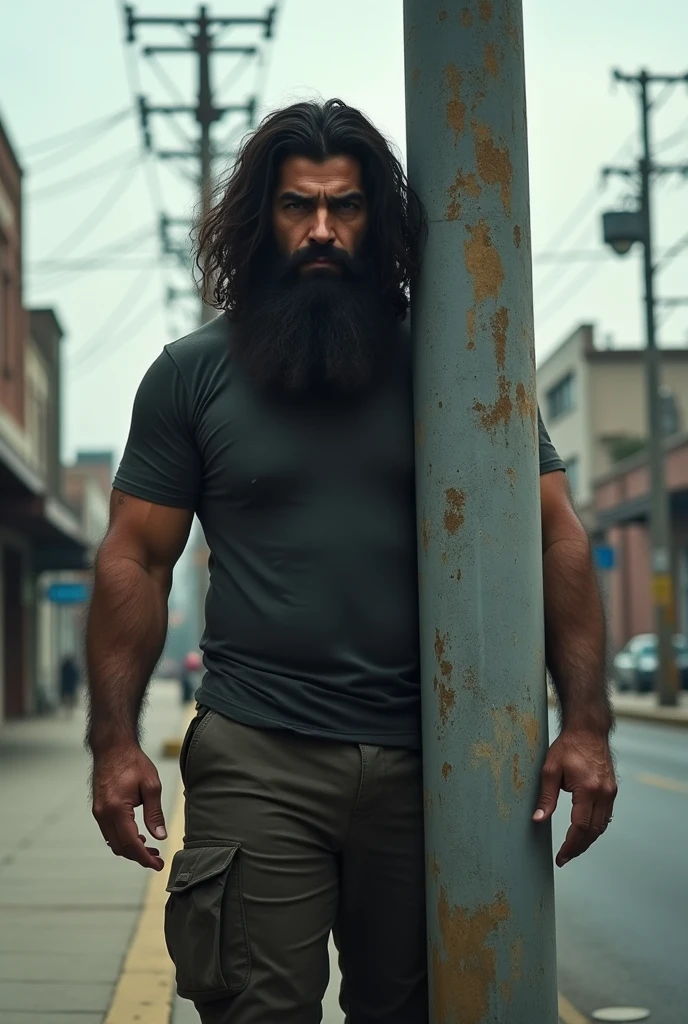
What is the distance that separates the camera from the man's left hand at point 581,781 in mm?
2697

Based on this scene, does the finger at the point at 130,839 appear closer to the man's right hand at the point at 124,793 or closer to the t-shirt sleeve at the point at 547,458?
the man's right hand at the point at 124,793

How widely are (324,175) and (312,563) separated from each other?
0.73 m

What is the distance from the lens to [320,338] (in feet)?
9.61

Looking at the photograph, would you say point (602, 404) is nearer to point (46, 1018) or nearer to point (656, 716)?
point (656, 716)

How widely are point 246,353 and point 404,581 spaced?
0.51m

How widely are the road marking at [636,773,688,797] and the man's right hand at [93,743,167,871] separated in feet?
36.7

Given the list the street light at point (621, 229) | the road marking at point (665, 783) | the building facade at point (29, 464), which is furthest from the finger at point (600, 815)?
the street light at point (621, 229)

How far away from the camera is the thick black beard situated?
292 centimetres

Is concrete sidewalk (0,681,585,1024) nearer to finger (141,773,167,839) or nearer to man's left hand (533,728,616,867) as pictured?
finger (141,773,167,839)

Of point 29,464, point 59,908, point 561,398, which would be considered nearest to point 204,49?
point 29,464

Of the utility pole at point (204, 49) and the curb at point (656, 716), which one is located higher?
the utility pole at point (204, 49)

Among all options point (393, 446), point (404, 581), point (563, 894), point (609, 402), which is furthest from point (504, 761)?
point (609, 402)

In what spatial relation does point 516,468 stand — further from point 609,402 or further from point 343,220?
point 609,402

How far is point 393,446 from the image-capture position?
Answer: 9.56ft
